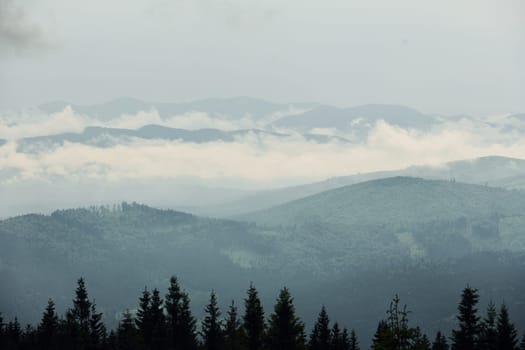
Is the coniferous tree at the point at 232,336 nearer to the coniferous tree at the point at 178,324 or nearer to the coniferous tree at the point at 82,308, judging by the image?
the coniferous tree at the point at 178,324

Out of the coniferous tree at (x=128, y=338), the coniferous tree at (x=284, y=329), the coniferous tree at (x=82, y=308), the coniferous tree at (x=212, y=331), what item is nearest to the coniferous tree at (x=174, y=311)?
the coniferous tree at (x=212, y=331)

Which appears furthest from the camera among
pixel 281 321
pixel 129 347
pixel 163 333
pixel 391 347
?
pixel 129 347

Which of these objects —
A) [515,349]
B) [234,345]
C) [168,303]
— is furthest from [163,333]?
[515,349]

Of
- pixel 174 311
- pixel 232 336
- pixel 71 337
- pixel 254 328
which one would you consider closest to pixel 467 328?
pixel 254 328

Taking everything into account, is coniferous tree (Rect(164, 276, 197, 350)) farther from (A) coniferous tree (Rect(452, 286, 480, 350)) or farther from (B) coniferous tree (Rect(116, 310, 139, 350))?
(A) coniferous tree (Rect(452, 286, 480, 350))

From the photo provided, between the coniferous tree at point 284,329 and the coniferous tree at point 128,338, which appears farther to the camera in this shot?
the coniferous tree at point 128,338

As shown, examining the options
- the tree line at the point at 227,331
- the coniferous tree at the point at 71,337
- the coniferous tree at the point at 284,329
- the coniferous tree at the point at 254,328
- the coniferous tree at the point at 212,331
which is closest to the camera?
the coniferous tree at the point at 284,329

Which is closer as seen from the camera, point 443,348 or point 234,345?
point 234,345

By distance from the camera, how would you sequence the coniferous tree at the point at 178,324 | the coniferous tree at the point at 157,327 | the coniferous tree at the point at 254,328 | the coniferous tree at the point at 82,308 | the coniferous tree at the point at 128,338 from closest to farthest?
the coniferous tree at the point at 254,328 → the coniferous tree at the point at 157,327 → the coniferous tree at the point at 178,324 → the coniferous tree at the point at 128,338 → the coniferous tree at the point at 82,308

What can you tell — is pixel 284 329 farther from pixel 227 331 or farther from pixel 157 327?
pixel 227 331

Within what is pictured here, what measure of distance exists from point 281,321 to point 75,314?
1722 inches

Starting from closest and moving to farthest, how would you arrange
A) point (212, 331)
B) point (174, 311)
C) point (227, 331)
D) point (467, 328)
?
point (467, 328) < point (212, 331) < point (174, 311) < point (227, 331)

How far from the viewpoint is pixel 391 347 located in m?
90.9

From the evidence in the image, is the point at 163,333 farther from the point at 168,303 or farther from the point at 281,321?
the point at 281,321
